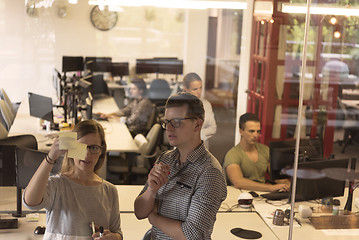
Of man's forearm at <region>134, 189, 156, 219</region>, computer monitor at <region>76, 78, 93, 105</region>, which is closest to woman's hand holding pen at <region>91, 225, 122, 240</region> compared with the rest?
man's forearm at <region>134, 189, 156, 219</region>

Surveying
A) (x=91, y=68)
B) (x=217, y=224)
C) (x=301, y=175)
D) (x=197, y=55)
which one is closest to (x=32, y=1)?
(x=91, y=68)

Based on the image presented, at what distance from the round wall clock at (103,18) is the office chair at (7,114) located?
2.87 ft

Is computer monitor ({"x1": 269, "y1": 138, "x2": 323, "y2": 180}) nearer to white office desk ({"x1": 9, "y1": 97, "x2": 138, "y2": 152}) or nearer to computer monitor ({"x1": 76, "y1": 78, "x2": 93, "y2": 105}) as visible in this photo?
white office desk ({"x1": 9, "y1": 97, "x2": 138, "y2": 152})

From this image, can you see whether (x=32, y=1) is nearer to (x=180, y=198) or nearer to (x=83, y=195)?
(x=83, y=195)

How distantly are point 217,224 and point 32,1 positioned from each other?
1.97 m

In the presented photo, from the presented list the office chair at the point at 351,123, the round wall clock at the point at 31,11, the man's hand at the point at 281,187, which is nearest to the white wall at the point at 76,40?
the round wall clock at the point at 31,11

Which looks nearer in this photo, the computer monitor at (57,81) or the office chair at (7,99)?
the office chair at (7,99)

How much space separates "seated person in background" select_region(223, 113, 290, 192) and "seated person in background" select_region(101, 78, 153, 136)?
2.39ft

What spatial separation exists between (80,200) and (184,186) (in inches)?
20.5

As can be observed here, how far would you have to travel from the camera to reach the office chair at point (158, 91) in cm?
384

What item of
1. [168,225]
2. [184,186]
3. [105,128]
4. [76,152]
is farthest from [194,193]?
[105,128]

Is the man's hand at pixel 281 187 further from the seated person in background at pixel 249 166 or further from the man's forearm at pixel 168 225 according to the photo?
the man's forearm at pixel 168 225

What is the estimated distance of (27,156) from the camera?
10.3 ft

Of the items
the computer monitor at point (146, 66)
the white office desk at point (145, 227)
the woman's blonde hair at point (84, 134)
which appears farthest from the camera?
the computer monitor at point (146, 66)
